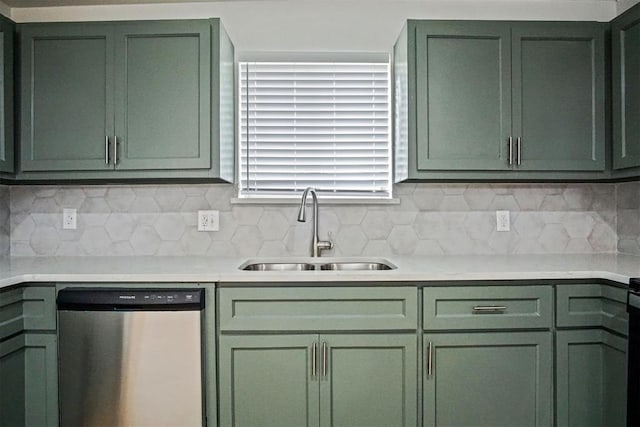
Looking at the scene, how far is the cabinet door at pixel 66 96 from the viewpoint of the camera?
7.22 feet

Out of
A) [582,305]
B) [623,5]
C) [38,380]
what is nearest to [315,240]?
[582,305]

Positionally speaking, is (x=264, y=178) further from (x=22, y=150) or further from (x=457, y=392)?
(x=457, y=392)

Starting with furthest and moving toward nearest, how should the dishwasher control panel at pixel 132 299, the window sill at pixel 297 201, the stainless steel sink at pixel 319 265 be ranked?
the window sill at pixel 297 201
the stainless steel sink at pixel 319 265
the dishwasher control panel at pixel 132 299

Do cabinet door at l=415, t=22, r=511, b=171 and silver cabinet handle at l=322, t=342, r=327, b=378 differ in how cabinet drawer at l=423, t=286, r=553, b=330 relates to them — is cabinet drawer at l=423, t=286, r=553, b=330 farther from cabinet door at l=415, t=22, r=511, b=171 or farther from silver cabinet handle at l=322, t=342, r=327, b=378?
cabinet door at l=415, t=22, r=511, b=171

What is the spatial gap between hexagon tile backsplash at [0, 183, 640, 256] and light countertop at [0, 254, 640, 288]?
28 centimetres

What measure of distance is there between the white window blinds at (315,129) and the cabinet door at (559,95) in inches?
28.5

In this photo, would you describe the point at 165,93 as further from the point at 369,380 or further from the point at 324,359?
the point at 369,380

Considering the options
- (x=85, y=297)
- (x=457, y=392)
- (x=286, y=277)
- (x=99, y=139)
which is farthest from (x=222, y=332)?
(x=99, y=139)

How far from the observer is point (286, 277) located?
186 cm

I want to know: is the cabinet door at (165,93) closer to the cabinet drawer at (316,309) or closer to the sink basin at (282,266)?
the sink basin at (282,266)

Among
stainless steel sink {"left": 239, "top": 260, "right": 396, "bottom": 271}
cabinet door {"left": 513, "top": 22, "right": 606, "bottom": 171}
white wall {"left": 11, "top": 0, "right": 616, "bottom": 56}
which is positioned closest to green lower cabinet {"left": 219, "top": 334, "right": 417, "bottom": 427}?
stainless steel sink {"left": 239, "top": 260, "right": 396, "bottom": 271}

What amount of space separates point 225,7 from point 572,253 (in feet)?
7.98

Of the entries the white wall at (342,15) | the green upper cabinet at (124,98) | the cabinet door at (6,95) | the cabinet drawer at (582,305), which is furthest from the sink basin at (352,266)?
the cabinet door at (6,95)

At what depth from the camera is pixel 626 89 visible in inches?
85.9
